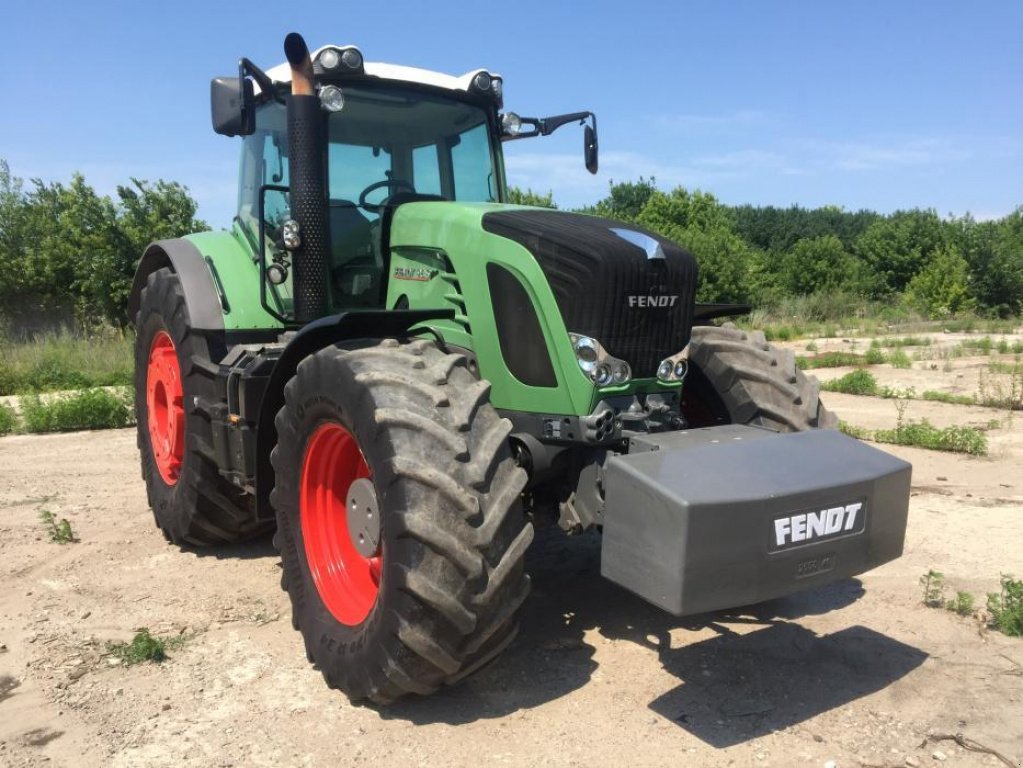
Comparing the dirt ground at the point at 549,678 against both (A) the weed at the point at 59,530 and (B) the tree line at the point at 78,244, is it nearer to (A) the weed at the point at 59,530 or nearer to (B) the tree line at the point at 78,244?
(A) the weed at the point at 59,530

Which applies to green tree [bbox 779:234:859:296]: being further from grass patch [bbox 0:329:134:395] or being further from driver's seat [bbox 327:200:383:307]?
driver's seat [bbox 327:200:383:307]

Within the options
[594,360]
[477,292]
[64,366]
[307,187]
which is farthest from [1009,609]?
[64,366]

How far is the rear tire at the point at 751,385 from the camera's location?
164 inches

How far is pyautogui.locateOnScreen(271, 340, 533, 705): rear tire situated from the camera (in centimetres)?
287

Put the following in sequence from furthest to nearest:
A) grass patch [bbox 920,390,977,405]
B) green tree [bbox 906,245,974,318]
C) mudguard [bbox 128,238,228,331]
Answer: green tree [bbox 906,245,974,318], grass patch [bbox 920,390,977,405], mudguard [bbox 128,238,228,331]

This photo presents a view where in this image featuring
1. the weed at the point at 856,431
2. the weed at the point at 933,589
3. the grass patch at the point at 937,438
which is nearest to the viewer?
the weed at the point at 933,589

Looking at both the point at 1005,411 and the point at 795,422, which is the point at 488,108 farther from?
the point at 1005,411

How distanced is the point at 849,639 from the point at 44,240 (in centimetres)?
2278

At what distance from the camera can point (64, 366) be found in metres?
13.9

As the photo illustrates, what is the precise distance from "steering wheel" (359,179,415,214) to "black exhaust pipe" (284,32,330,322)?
0.83 feet

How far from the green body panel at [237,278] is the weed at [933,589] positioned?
3.78m

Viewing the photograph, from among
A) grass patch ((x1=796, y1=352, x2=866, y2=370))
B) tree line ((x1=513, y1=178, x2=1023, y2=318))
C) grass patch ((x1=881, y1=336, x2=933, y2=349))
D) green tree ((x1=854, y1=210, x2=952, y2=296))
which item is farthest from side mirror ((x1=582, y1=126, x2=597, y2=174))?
green tree ((x1=854, y1=210, x2=952, y2=296))

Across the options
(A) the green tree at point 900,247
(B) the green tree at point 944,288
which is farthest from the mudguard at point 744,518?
(A) the green tree at point 900,247

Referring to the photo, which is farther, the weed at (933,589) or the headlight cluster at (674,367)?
the weed at (933,589)
